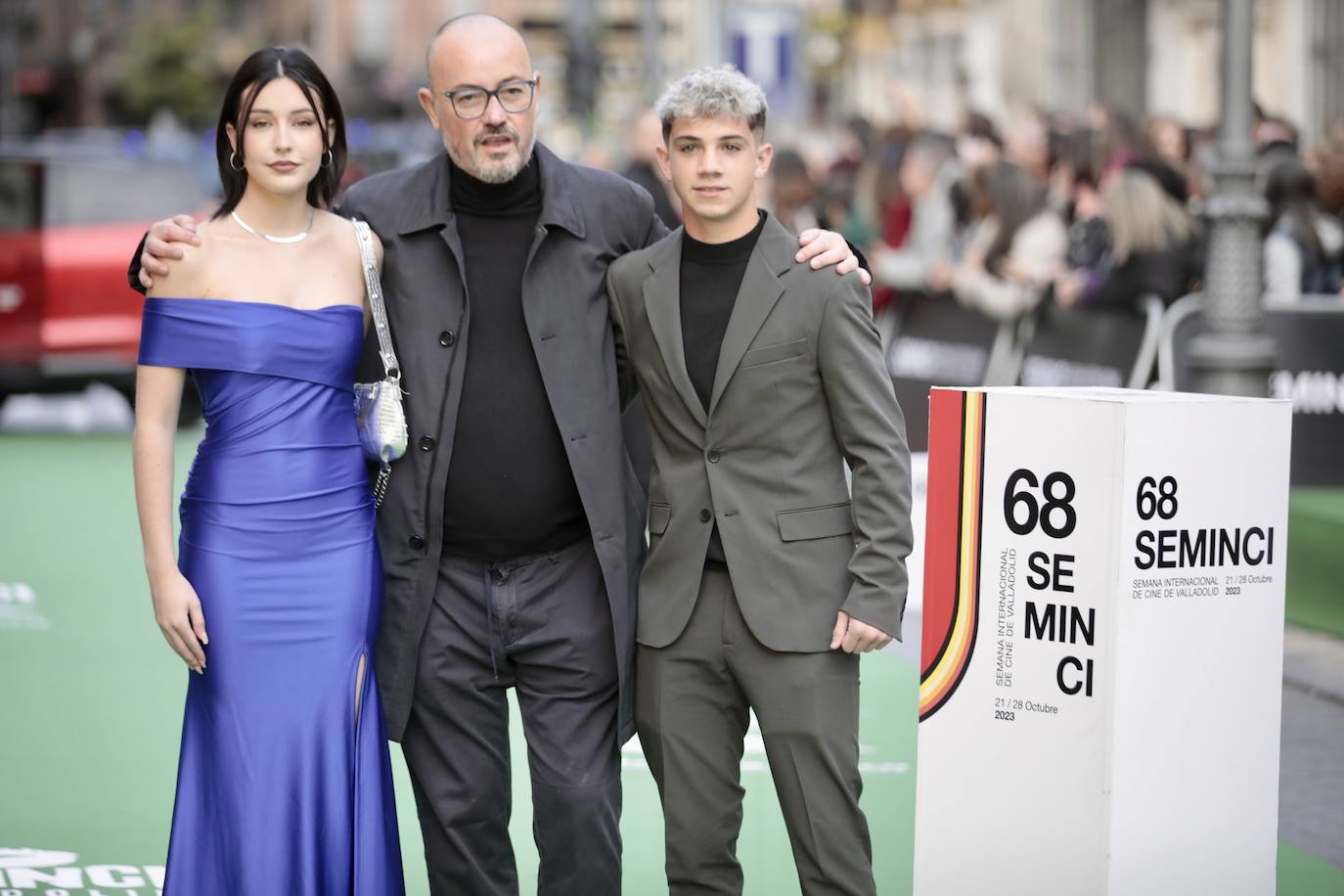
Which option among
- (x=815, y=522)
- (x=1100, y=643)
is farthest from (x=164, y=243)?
(x=1100, y=643)

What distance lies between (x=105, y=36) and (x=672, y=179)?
3479 inches

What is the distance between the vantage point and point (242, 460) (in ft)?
14.5

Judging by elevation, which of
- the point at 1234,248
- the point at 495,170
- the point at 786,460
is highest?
the point at 1234,248

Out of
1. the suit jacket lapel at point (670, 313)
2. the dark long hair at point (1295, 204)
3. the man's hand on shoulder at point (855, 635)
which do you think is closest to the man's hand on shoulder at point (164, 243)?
the suit jacket lapel at point (670, 313)

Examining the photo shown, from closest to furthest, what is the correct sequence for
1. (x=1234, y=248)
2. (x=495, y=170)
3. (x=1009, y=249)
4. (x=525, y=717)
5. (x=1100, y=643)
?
(x=1100, y=643) → (x=495, y=170) → (x=525, y=717) → (x=1234, y=248) → (x=1009, y=249)

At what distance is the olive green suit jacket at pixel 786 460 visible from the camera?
4.39 metres

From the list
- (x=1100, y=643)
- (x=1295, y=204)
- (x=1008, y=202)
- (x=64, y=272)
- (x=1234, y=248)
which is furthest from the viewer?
(x=64, y=272)

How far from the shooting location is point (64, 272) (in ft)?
50.9

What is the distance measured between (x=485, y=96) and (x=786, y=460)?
1044mm

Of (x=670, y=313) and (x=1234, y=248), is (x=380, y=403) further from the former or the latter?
(x=1234, y=248)

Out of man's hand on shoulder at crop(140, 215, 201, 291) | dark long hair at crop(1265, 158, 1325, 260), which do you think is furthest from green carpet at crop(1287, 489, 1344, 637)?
man's hand on shoulder at crop(140, 215, 201, 291)

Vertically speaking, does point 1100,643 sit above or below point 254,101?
below

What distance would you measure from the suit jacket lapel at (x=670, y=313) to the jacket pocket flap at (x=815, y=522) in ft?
0.94

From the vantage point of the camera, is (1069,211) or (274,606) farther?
(1069,211)
